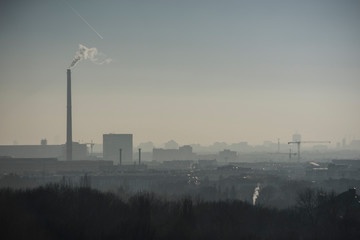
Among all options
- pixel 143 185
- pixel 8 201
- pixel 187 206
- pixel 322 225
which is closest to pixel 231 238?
pixel 187 206

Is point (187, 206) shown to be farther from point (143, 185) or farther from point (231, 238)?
point (143, 185)

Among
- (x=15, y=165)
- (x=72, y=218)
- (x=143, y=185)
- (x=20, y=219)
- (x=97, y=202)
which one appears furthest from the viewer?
(x=15, y=165)

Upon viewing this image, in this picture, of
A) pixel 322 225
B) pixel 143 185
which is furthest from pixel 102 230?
pixel 143 185

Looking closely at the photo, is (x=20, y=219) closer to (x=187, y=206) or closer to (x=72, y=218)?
(x=72, y=218)

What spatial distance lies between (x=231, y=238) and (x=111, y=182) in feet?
226

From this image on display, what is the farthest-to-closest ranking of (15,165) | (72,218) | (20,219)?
(15,165), (72,218), (20,219)

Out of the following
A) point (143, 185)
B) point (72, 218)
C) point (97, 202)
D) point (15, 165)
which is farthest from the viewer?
point (15, 165)

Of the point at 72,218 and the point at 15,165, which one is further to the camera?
the point at 15,165

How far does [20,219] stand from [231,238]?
11511mm

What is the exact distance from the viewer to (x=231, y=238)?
128 ft

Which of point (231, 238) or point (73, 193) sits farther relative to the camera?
point (73, 193)

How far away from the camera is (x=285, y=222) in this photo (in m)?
46.9

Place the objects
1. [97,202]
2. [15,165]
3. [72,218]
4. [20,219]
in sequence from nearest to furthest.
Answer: [20,219]
[72,218]
[97,202]
[15,165]

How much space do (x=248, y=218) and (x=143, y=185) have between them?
194 ft
